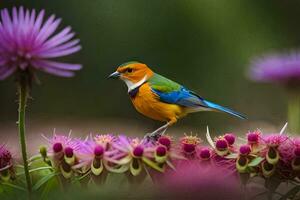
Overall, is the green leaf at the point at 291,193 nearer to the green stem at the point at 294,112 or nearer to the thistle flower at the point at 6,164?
the thistle flower at the point at 6,164

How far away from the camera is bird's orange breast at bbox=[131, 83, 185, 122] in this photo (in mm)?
1110

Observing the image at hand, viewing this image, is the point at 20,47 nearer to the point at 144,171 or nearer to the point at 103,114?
the point at 144,171

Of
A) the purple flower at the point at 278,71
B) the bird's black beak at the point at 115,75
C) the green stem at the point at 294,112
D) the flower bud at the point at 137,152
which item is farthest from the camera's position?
the purple flower at the point at 278,71

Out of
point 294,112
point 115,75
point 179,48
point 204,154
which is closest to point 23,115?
point 204,154

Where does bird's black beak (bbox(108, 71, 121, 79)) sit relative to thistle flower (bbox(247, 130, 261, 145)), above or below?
above

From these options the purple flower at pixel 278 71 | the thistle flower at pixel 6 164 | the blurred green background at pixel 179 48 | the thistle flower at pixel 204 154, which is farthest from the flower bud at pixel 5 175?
the blurred green background at pixel 179 48

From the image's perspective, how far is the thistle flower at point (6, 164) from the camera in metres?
0.83

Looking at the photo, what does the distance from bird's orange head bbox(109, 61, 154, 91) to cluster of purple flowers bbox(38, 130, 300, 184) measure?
0.25 m

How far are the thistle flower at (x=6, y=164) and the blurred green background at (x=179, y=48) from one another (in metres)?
3.41

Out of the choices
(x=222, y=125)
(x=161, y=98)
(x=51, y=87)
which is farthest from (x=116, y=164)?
(x=51, y=87)

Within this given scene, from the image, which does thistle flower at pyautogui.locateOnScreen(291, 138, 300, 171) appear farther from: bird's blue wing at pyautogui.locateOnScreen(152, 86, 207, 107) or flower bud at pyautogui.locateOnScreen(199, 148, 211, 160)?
bird's blue wing at pyautogui.locateOnScreen(152, 86, 207, 107)

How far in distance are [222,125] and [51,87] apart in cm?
143

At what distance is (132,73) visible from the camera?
110 centimetres

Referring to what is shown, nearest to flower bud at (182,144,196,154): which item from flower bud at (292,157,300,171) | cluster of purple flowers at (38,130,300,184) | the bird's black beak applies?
cluster of purple flowers at (38,130,300,184)
